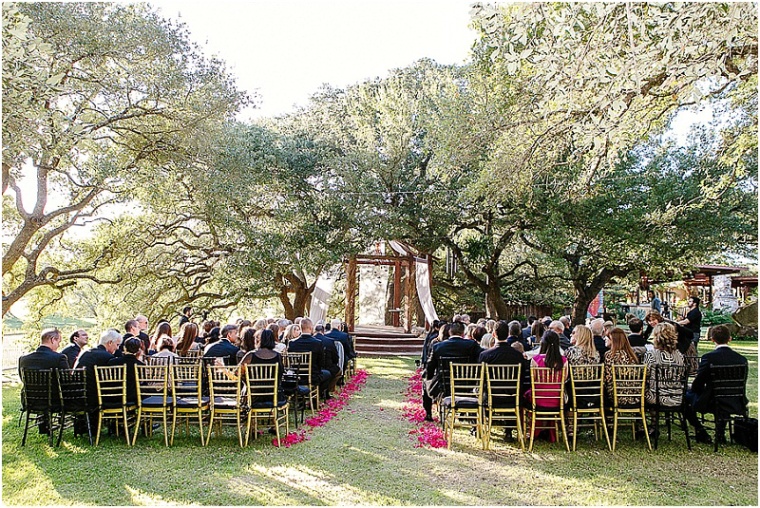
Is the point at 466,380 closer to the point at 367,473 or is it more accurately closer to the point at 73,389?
the point at 367,473

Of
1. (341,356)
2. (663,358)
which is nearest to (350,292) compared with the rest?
(341,356)

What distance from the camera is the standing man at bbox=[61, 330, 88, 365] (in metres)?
6.58

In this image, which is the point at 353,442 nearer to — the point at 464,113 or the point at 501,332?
the point at 501,332

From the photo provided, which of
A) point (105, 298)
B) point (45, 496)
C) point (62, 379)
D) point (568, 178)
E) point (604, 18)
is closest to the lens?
point (45, 496)

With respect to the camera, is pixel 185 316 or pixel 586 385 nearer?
pixel 586 385

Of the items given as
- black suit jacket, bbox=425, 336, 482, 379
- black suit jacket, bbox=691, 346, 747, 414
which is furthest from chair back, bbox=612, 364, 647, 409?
black suit jacket, bbox=425, 336, 482, 379

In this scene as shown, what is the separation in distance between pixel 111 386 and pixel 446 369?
3.41 m

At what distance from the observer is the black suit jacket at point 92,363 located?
225 inches

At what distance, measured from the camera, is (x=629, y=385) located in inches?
223

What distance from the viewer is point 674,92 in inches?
234

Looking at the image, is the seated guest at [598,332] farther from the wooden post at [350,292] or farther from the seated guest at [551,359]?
the wooden post at [350,292]

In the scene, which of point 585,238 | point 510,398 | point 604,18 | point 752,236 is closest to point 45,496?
point 510,398

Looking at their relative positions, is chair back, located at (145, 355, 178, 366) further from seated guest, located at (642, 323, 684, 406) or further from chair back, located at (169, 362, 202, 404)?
seated guest, located at (642, 323, 684, 406)

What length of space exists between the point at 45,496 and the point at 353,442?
8.97 ft
